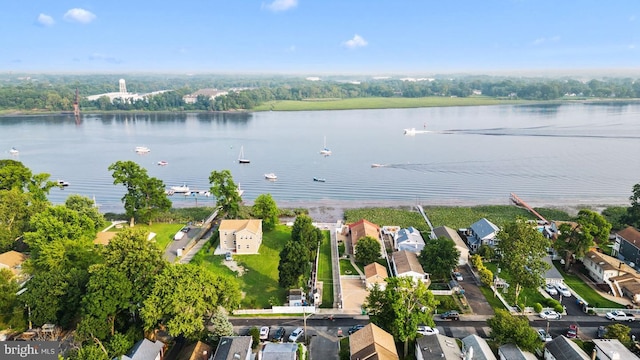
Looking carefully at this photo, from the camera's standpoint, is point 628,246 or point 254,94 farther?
point 254,94

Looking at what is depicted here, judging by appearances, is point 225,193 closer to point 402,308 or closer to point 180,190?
point 180,190

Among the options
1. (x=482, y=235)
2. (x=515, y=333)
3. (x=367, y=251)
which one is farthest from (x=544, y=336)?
(x=482, y=235)

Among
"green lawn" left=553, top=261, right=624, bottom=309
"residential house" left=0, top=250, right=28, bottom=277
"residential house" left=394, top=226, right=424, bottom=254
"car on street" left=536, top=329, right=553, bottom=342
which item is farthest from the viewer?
"residential house" left=394, top=226, right=424, bottom=254

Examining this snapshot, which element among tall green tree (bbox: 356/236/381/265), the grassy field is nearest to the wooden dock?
tall green tree (bbox: 356/236/381/265)

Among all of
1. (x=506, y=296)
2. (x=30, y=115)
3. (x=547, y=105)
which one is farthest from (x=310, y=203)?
(x=547, y=105)

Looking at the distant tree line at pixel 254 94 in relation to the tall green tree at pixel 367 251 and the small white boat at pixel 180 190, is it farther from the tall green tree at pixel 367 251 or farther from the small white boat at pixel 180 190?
the tall green tree at pixel 367 251

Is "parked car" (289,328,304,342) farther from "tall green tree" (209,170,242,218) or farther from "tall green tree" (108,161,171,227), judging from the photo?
"tall green tree" (108,161,171,227)

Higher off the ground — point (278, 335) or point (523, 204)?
point (523, 204)

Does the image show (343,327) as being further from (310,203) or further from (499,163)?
(499,163)
